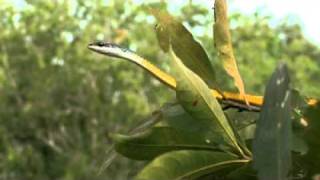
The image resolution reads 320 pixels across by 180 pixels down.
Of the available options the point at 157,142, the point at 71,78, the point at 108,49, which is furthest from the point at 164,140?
the point at 71,78

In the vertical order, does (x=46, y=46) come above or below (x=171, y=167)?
above

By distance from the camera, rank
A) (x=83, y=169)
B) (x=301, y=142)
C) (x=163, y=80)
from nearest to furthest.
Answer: (x=301, y=142) → (x=163, y=80) → (x=83, y=169)

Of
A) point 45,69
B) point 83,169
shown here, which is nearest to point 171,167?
point 83,169

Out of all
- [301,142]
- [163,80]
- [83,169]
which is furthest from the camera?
[83,169]

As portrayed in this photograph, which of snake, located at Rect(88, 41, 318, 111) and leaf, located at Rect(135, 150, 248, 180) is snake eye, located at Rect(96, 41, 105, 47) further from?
leaf, located at Rect(135, 150, 248, 180)

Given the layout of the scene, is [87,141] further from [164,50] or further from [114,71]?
[164,50]

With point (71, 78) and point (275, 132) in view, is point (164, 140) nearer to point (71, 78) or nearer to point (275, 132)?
point (275, 132)

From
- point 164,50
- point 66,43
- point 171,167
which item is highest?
point 66,43
